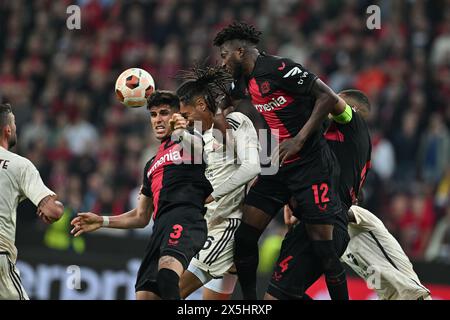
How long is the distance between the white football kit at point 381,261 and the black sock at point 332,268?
0.82 meters

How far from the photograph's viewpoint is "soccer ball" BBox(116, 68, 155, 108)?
26.6 ft

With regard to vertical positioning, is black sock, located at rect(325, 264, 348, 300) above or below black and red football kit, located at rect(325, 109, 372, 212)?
below

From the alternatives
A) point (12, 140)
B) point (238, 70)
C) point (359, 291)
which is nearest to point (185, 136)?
point (238, 70)

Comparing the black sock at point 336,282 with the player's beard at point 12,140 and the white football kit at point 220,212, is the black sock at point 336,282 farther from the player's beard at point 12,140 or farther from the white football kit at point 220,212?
the player's beard at point 12,140

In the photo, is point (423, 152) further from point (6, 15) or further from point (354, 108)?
point (6, 15)

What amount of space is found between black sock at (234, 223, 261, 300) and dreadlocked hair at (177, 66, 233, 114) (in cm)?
101

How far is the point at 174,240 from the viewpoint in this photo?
23.2ft

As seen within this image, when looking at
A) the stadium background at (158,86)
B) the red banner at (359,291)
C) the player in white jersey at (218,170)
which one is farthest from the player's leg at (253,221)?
the stadium background at (158,86)

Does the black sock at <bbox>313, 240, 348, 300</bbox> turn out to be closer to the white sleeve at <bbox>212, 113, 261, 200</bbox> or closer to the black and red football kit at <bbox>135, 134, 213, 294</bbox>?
the white sleeve at <bbox>212, 113, 261, 200</bbox>

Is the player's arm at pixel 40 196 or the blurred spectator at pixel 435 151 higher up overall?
the player's arm at pixel 40 196

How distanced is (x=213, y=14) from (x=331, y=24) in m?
2.22

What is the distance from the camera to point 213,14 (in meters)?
17.1

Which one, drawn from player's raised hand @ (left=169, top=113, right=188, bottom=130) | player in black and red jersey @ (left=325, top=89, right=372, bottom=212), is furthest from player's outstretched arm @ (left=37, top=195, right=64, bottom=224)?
player in black and red jersey @ (left=325, top=89, right=372, bottom=212)

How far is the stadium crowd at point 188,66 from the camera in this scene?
13.5m
